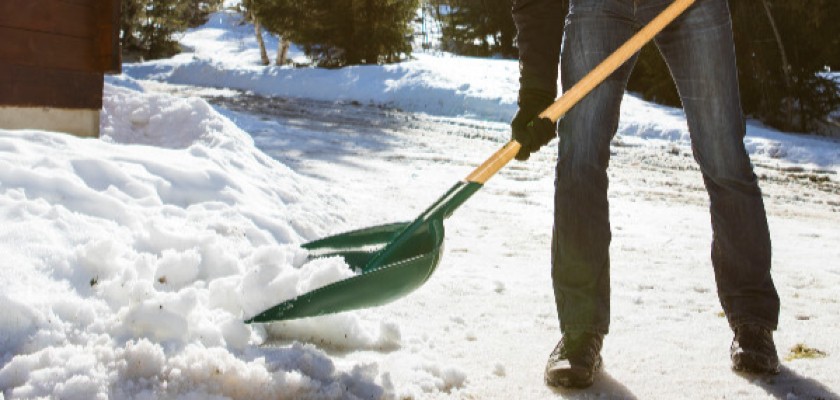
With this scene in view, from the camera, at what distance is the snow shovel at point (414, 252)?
6.90 feet

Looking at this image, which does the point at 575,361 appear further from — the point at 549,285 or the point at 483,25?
the point at 483,25

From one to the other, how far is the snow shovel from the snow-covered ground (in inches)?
4.7

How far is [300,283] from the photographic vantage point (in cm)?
246

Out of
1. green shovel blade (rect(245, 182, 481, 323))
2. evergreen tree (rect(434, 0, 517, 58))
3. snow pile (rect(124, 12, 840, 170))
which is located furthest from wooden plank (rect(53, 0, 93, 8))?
evergreen tree (rect(434, 0, 517, 58))

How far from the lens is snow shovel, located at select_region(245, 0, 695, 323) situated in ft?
6.90

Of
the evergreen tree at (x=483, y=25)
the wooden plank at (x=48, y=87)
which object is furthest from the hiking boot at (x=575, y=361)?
the evergreen tree at (x=483, y=25)

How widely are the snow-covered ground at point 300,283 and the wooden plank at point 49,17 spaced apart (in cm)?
82

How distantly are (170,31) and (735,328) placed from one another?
32322 millimetres

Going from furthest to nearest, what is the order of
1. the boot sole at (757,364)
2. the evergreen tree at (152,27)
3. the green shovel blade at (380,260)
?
the evergreen tree at (152,27) → the boot sole at (757,364) → the green shovel blade at (380,260)

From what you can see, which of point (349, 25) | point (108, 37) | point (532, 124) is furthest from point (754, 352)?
point (349, 25)

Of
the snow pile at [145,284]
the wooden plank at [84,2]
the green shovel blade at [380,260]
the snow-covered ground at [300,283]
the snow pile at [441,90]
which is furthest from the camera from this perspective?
the snow pile at [441,90]

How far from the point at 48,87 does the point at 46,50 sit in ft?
0.87

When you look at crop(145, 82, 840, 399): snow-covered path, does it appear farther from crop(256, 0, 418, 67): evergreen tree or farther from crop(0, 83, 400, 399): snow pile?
crop(256, 0, 418, 67): evergreen tree

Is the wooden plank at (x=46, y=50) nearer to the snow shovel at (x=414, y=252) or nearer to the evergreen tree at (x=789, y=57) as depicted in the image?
the snow shovel at (x=414, y=252)
